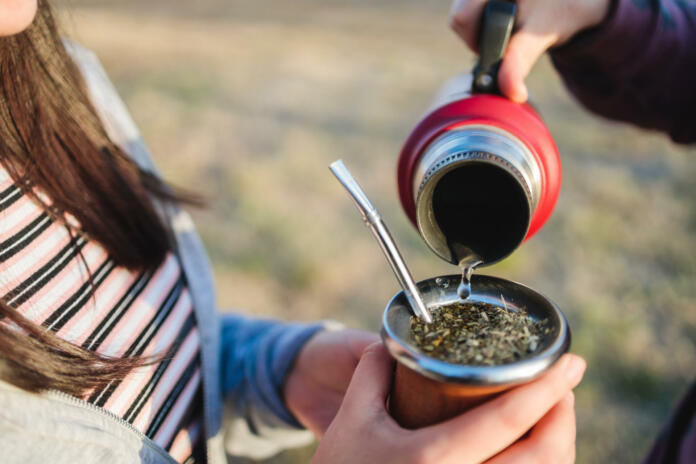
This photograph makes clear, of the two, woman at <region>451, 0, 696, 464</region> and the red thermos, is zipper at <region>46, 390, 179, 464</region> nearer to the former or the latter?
the red thermos

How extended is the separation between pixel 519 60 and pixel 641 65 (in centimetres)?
39

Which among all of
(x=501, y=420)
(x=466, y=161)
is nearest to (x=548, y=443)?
(x=501, y=420)

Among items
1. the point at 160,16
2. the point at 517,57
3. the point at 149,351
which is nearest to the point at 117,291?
the point at 149,351

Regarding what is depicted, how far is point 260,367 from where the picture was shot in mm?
891

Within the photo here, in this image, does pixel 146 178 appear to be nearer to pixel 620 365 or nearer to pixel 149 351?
pixel 149 351

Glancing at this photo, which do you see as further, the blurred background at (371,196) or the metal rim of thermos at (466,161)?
the blurred background at (371,196)

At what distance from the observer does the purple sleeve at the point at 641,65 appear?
0.97 m

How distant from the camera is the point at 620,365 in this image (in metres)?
1.81

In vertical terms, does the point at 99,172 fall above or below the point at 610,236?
above

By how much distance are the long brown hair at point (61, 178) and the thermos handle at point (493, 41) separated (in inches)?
20.7

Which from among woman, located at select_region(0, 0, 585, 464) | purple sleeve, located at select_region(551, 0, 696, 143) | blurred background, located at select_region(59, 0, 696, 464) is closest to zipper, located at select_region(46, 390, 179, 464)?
woman, located at select_region(0, 0, 585, 464)

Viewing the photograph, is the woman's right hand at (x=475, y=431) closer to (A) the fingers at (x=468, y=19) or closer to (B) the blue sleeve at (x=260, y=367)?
(B) the blue sleeve at (x=260, y=367)

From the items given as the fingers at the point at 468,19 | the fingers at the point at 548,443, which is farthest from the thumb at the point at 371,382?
the fingers at the point at 468,19

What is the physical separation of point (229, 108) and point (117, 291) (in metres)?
3.06
